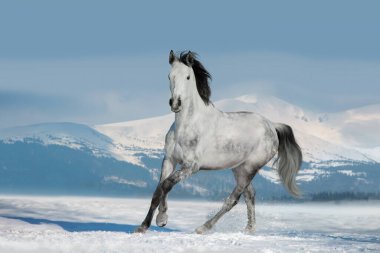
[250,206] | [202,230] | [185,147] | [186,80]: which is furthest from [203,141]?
[250,206]

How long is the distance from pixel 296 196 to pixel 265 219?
179cm

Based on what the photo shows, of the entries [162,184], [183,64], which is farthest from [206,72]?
[162,184]

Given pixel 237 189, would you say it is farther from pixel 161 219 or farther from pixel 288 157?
pixel 288 157

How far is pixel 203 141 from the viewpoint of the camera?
46.6 ft

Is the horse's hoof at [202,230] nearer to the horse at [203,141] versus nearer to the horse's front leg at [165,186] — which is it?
the horse at [203,141]

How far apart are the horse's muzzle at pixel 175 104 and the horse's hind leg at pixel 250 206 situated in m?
2.88

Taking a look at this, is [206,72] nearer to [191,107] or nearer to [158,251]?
[191,107]

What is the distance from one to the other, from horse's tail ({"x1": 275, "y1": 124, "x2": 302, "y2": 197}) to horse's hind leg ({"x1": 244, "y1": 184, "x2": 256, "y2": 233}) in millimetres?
1493

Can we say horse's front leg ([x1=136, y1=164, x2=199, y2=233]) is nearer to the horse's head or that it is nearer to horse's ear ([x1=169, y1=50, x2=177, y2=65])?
the horse's head

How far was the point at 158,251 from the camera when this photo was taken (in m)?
11.6

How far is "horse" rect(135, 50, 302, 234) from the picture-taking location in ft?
45.3

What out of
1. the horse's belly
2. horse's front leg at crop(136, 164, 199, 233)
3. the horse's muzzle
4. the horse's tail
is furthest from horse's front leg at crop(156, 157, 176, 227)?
the horse's tail

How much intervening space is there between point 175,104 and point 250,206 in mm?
3209

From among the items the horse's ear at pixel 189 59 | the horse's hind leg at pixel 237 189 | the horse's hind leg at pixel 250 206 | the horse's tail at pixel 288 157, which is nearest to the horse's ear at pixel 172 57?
the horse's ear at pixel 189 59
